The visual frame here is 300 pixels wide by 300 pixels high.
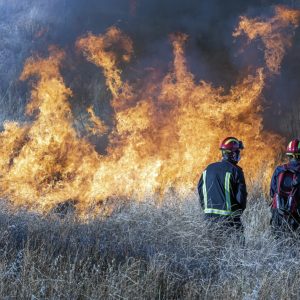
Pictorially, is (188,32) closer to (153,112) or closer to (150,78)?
(150,78)

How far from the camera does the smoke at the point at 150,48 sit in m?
10.3

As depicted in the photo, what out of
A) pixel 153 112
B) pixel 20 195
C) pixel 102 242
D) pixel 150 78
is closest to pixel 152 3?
pixel 150 78

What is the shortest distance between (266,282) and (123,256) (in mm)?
1671

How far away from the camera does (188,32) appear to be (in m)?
10.7

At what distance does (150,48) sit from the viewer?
10.8m

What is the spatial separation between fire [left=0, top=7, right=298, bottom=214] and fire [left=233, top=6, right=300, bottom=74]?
0.03 m

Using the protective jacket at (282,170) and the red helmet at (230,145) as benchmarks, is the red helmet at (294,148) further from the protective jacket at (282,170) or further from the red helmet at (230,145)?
the red helmet at (230,145)

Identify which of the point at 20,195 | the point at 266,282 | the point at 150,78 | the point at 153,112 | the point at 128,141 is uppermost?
the point at 150,78

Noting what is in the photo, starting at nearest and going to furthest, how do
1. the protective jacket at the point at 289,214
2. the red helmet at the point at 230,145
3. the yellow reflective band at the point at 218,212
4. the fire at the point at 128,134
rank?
the yellow reflective band at the point at 218,212, the red helmet at the point at 230,145, the protective jacket at the point at 289,214, the fire at the point at 128,134

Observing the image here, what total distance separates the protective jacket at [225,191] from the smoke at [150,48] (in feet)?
16.3

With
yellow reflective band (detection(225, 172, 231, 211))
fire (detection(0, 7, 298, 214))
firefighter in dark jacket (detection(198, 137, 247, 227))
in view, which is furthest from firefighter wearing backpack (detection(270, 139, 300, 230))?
fire (detection(0, 7, 298, 214))

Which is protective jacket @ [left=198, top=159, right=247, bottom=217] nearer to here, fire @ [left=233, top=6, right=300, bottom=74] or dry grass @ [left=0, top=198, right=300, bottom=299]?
dry grass @ [left=0, top=198, right=300, bottom=299]

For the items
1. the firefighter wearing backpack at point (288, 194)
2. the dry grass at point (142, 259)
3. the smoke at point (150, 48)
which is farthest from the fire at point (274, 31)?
the dry grass at point (142, 259)

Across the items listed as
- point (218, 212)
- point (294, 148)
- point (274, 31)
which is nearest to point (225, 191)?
point (218, 212)
